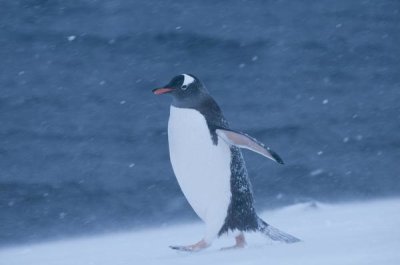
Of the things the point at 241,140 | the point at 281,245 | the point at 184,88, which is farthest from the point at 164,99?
the point at 281,245

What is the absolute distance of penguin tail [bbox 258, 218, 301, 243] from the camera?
181cm

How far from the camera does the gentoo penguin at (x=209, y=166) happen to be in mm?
1863

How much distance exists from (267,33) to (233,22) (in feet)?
0.63

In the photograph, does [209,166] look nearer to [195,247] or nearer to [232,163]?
[232,163]

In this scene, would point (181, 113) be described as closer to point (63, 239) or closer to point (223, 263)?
point (223, 263)

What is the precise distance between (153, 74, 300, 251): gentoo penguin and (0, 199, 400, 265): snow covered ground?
0.20 ft

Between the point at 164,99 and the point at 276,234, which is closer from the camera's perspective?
the point at 276,234

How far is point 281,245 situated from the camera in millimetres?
1767

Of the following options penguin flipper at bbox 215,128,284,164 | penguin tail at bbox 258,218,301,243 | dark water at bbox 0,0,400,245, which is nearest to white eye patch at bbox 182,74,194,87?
penguin flipper at bbox 215,128,284,164

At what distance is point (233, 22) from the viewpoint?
3293 millimetres

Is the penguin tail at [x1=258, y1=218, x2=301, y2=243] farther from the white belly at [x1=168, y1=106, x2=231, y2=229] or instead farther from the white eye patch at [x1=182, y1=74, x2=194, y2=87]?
A: the white eye patch at [x1=182, y1=74, x2=194, y2=87]

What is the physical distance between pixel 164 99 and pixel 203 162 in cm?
128

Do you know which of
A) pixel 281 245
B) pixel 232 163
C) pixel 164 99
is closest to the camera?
pixel 281 245

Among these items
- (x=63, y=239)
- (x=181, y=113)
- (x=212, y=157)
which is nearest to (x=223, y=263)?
(x=212, y=157)
